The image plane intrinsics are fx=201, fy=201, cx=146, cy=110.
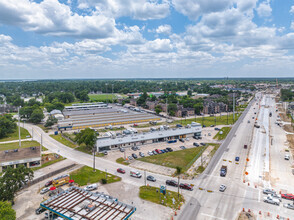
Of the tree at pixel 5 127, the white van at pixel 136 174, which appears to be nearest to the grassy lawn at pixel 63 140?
the tree at pixel 5 127

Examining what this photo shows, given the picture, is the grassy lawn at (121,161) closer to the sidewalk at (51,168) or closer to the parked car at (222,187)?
the sidewalk at (51,168)

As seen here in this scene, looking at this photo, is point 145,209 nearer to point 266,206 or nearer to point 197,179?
point 197,179

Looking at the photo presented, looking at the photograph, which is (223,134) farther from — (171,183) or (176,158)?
(171,183)

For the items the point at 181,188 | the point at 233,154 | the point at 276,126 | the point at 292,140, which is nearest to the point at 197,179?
the point at 181,188

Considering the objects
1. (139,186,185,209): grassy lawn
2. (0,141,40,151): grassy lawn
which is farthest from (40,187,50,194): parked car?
(0,141,40,151): grassy lawn

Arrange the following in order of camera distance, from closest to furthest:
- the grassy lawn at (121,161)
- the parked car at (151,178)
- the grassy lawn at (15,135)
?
1. the parked car at (151,178)
2. the grassy lawn at (121,161)
3. the grassy lawn at (15,135)

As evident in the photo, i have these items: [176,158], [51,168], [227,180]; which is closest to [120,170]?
[176,158]

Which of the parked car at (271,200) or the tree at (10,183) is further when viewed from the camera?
the parked car at (271,200)
